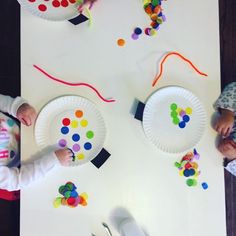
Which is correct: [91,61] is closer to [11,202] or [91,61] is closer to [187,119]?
[187,119]

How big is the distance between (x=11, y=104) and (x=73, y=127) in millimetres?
198

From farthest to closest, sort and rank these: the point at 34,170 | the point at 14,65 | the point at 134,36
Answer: the point at 14,65, the point at 134,36, the point at 34,170

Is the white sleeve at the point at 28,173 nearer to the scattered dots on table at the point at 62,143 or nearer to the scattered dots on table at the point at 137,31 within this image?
the scattered dots on table at the point at 62,143

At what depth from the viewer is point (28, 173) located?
2.73 ft

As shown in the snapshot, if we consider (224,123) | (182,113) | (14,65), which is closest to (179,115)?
(182,113)

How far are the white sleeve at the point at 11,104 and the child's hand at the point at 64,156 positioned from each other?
17 centimetres

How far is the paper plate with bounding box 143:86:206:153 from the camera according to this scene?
2.97 ft

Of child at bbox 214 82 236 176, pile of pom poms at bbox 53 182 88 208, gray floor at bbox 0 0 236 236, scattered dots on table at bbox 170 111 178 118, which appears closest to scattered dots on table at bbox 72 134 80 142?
pile of pom poms at bbox 53 182 88 208

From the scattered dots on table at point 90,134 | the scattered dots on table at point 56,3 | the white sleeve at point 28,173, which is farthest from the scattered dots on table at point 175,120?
the scattered dots on table at point 56,3

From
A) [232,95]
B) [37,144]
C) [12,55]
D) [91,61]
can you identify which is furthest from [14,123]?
[232,95]

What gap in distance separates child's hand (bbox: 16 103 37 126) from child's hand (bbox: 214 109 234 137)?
1.68ft

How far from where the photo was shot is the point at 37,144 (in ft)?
2.81

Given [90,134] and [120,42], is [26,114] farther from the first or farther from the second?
[120,42]

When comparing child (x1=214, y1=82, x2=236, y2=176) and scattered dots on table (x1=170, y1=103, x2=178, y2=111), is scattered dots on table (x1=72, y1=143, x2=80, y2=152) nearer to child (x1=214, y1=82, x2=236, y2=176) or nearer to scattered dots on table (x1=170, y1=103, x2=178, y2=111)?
scattered dots on table (x1=170, y1=103, x2=178, y2=111)
